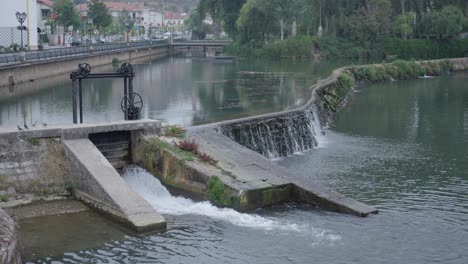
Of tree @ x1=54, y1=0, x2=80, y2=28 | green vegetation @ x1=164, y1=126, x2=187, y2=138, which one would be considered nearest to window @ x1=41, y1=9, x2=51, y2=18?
tree @ x1=54, y1=0, x2=80, y2=28

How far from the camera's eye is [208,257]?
1620 cm

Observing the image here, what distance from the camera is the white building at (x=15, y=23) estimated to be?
257ft

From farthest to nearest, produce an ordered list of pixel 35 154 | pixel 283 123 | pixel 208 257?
pixel 283 123 → pixel 35 154 → pixel 208 257

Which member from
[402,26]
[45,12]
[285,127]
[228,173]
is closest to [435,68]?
[402,26]

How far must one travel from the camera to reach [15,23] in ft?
278

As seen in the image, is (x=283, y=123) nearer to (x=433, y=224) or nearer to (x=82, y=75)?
(x=82, y=75)

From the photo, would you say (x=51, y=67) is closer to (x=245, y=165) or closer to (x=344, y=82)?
(x=344, y=82)

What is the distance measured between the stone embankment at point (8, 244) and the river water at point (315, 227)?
0.91m

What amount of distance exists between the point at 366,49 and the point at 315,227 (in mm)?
81362

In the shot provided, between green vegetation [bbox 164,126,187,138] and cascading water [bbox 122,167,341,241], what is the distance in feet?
5.91

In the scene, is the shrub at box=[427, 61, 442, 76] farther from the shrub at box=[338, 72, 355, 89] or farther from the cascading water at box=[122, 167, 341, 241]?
the cascading water at box=[122, 167, 341, 241]

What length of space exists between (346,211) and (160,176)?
20.1 ft

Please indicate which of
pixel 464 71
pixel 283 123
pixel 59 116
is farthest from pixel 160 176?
pixel 464 71

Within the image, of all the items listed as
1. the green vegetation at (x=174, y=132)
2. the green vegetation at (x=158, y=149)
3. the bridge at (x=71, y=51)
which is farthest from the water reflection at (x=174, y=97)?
the green vegetation at (x=158, y=149)
